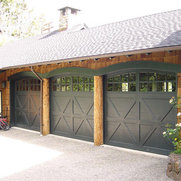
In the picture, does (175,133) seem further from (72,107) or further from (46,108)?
(46,108)

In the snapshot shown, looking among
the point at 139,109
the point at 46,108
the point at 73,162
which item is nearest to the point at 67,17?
the point at 46,108

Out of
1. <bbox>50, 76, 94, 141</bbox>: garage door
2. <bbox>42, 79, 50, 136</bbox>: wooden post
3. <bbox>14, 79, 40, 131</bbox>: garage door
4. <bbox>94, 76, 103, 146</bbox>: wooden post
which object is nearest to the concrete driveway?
<bbox>94, 76, 103, 146</bbox>: wooden post

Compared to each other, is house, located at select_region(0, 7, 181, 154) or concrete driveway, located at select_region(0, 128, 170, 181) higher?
house, located at select_region(0, 7, 181, 154)

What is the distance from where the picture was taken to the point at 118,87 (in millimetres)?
7961

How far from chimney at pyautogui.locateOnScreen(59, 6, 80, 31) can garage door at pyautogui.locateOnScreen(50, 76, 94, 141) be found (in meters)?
8.10

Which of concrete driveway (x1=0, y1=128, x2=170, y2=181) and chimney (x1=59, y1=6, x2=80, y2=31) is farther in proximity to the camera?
chimney (x1=59, y1=6, x2=80, y2=31)

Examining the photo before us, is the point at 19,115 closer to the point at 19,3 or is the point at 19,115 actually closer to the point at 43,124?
the point at 43,124

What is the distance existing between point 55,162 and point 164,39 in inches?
173

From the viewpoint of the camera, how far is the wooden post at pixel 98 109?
8.15m

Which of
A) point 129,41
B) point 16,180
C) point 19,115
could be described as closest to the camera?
point 16,180

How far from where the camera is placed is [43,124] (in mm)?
10180

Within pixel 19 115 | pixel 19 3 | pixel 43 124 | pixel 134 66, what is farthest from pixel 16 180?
pixel 19 3

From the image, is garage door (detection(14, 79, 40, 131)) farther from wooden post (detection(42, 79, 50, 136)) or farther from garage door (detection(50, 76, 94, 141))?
garage door (detection(50, 76, 94, 141))

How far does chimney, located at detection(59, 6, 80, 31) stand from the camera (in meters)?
17.1
